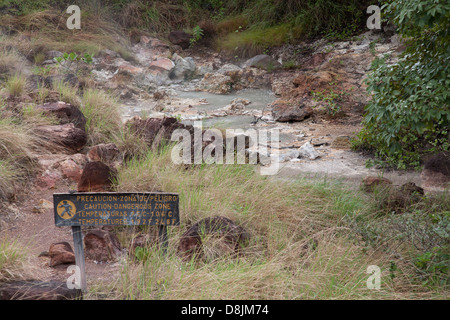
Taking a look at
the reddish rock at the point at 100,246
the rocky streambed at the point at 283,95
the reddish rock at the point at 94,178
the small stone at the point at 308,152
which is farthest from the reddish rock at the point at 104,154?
the small stone at the point at 308,152

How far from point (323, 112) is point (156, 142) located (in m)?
3.77

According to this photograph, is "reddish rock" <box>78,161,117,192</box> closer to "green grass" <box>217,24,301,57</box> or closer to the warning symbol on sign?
the warning symbol on sign

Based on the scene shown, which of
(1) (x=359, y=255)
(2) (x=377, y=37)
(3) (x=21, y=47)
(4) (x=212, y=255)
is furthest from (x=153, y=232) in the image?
(2) (x=377, y=37)

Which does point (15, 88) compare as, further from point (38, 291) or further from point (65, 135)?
point (38, 291)

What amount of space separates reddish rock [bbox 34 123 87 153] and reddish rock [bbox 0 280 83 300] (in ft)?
8.03

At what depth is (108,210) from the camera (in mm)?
2607

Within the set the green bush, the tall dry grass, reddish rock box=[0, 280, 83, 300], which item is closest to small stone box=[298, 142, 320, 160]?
the green bush

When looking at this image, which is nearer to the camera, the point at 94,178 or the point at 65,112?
the point at 94,178

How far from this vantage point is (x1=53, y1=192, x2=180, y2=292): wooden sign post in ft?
8.32

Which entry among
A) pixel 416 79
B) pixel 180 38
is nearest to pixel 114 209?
pixel 416 79

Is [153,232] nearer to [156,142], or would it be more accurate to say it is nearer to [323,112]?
[156,142]

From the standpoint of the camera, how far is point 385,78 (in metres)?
3.29

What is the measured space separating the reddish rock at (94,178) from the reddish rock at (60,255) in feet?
2.99

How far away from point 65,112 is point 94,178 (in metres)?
1.59
